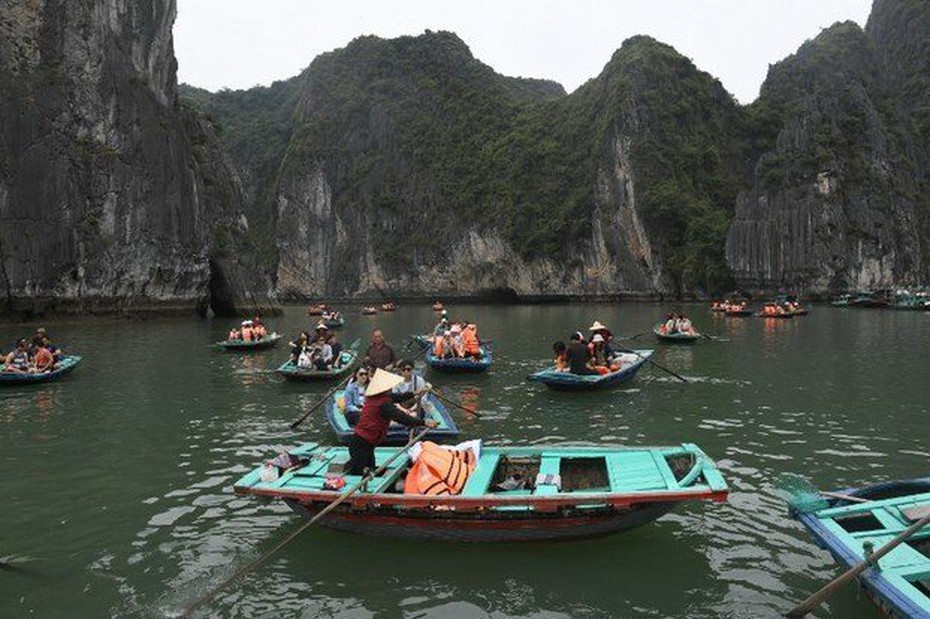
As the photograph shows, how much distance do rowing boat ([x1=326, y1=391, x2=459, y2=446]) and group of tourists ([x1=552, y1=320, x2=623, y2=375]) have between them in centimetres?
430

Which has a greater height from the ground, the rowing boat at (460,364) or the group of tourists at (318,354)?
the group of tourists at (318,354)

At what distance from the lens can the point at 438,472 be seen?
7562 mm

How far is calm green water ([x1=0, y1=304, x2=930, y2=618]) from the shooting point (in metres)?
6.25

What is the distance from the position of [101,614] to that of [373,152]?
10850 cm

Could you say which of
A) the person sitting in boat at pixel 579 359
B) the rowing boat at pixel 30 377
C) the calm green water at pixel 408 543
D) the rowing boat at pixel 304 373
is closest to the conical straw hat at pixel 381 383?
the calm green water at pixel 408 543

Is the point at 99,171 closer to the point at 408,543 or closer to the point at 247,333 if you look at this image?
the point at 247,333

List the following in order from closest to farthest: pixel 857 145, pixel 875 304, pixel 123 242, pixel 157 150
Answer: pixel 123 242 < pixel 157 150 < pixel 875 304 < pixel 857 145

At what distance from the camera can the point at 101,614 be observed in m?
5.99

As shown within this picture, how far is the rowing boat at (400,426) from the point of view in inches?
413

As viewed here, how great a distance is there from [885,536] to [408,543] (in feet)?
14.2

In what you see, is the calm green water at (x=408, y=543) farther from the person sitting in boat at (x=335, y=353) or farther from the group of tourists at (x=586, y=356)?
the person sitting in boat at (x=335, y=353)

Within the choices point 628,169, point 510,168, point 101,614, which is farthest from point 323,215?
point 101,614

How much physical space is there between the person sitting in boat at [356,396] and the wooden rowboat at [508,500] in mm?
3226

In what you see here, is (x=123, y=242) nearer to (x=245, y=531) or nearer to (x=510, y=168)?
(x=245, y=531)
